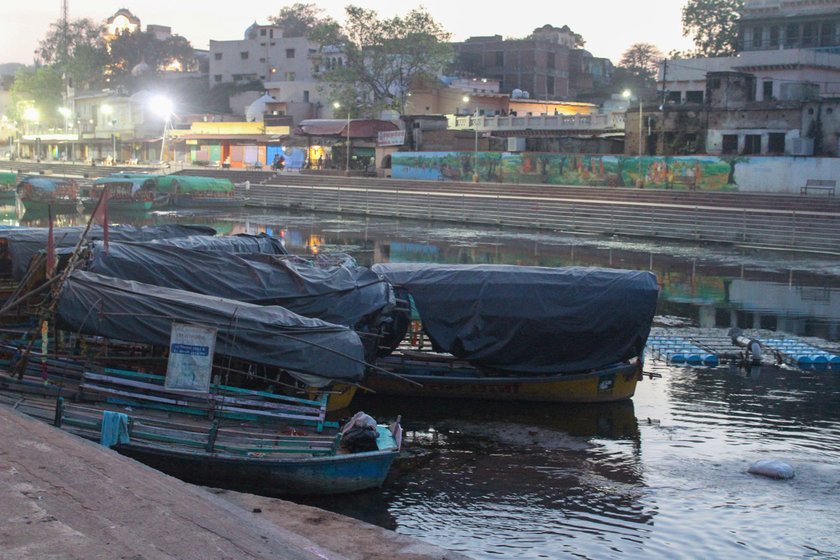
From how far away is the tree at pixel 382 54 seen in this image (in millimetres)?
65062

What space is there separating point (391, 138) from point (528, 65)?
26.5 meters

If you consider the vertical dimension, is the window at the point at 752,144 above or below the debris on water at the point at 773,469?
above

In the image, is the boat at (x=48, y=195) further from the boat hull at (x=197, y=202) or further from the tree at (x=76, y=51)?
the tree at (x=76, y=51)

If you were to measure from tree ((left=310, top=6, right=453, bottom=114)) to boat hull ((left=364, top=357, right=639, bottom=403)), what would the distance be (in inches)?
2005

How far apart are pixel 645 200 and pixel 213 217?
23.0 metres

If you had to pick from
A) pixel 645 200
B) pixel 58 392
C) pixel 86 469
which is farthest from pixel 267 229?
pixel 86 469

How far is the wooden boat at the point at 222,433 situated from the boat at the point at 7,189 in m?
55.2

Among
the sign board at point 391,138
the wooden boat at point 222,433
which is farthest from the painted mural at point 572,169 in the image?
the wooden boat at point 222,433

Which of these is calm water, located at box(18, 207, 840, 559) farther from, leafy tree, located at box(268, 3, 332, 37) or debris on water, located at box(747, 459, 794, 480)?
leafy tree, located at box(268, 3, 332, 37)

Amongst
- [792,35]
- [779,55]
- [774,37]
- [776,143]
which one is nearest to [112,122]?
[774,37]

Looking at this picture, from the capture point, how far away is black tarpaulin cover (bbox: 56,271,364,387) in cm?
1271

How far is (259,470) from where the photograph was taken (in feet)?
37.1

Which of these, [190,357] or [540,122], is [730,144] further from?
[190,357]

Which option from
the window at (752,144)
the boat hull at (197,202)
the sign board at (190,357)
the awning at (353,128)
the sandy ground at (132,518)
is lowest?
the sandy ground at (132,518)
